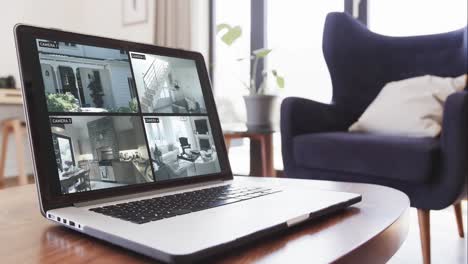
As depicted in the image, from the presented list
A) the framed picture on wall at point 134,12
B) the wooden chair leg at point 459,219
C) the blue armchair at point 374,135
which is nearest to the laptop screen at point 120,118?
the blue armchair at point 374,135

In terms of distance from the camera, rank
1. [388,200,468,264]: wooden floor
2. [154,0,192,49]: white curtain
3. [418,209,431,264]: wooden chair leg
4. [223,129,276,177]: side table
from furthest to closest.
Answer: [154,0,192,49]: white curtain
[223,129,276,177]: side table
[388,200,468,264]: wooden floor
[418,209,431,264]: wooden chair leg

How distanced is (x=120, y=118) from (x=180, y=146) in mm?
109

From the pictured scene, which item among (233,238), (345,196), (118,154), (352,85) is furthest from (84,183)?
(352,85)

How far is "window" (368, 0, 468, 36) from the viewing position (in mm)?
2277

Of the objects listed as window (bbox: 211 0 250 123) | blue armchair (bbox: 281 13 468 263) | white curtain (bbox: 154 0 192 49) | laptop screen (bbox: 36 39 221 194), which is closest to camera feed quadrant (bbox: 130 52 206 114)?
laptop screen (bbox: 36 39 221 194)

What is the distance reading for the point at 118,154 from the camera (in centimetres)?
50

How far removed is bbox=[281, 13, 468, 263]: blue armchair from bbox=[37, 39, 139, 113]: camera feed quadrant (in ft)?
3.21

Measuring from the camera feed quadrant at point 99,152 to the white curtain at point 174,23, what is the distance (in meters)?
2.56

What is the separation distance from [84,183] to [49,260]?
16 cm

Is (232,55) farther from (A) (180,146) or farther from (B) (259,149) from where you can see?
(A) (180,146)

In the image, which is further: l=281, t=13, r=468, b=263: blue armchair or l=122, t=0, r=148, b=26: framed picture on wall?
l=122, t=0, r=148, b=26: framed picture on wall

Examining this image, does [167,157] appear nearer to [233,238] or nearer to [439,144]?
[233,238]

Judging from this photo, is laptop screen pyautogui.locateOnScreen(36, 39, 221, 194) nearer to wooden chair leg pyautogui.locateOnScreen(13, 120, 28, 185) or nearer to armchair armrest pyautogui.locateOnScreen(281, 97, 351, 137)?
armchair armrest pyautogui.locateOnScreen(281, 97, 351, 137)

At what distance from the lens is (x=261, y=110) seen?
208 centimetres
